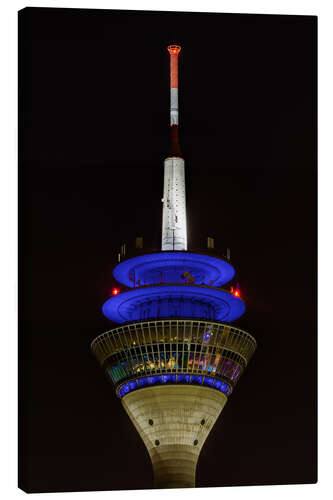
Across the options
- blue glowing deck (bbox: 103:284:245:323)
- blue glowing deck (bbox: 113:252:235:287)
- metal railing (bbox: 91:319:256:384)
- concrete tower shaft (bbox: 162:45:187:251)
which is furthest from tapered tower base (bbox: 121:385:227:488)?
concrete tower shaft (bbox: 162:45:187:251)

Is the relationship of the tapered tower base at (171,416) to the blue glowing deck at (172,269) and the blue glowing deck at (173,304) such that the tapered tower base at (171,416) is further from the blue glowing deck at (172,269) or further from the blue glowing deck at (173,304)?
the blue glowing deck at (172,269)

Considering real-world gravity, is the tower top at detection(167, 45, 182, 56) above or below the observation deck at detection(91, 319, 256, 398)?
above

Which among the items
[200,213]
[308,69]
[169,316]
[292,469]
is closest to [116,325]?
[169,316]

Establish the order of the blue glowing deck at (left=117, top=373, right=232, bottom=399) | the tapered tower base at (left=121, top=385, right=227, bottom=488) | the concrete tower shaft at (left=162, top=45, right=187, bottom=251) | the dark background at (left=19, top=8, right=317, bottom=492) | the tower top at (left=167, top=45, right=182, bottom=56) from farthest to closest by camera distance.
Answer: the concrete tower shaft at (left=162, top=45, right=187, bottom=251) < the blue glowing deck at (left=117, top=373, right=232, bottom=399) < the tapered tower base at (left=121, top=385, right=227, bottom=488) < the tower top at (left=167, top=45, right=182, bottom=56) < the dark background at (left=19, top=8, right=317, bottom=492)

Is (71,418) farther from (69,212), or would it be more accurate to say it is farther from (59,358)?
(69,212)

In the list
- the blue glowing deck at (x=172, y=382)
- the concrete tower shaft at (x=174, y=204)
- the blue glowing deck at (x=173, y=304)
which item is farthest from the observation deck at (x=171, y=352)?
the concrete tower shaft at (x=174, y=204)

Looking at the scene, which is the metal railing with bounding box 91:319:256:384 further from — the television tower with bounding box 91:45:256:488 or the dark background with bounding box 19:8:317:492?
the dark background with bounding box 19:8:317:492

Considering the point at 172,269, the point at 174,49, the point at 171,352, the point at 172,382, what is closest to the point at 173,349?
the point at 171,352
